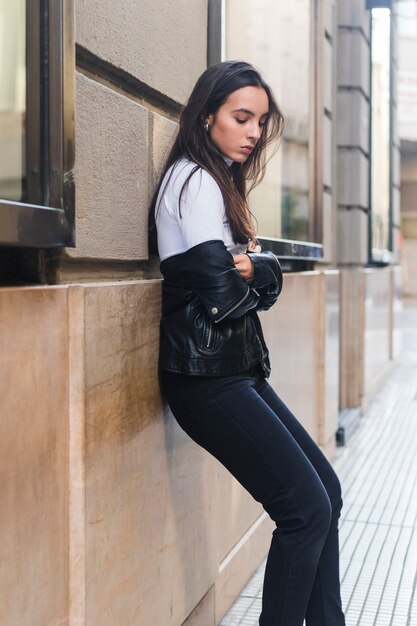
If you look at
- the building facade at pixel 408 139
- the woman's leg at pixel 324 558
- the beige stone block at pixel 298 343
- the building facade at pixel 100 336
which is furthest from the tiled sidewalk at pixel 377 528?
the building facade at pixel 408 139

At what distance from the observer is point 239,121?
105 inches

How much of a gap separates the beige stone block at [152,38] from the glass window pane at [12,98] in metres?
0.29

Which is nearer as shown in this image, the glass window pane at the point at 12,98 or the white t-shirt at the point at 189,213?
the glass window pane at the point at 12,98

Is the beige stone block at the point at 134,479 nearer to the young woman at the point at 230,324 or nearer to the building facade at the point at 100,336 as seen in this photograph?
the building facade at the point at 100,336

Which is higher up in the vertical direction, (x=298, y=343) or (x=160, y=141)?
(x=160, y=141)

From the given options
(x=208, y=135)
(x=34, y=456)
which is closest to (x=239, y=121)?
(x=208, y=135)

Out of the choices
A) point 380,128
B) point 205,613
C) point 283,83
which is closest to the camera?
point 205,613

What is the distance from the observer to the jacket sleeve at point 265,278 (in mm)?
2611

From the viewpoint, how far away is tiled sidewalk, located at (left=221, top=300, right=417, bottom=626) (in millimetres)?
3641

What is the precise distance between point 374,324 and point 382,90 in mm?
2641

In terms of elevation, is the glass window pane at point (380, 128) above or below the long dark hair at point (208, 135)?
above

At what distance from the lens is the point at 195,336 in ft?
8.34

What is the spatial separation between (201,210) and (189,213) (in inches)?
1.5

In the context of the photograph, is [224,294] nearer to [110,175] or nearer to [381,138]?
[110,175]
